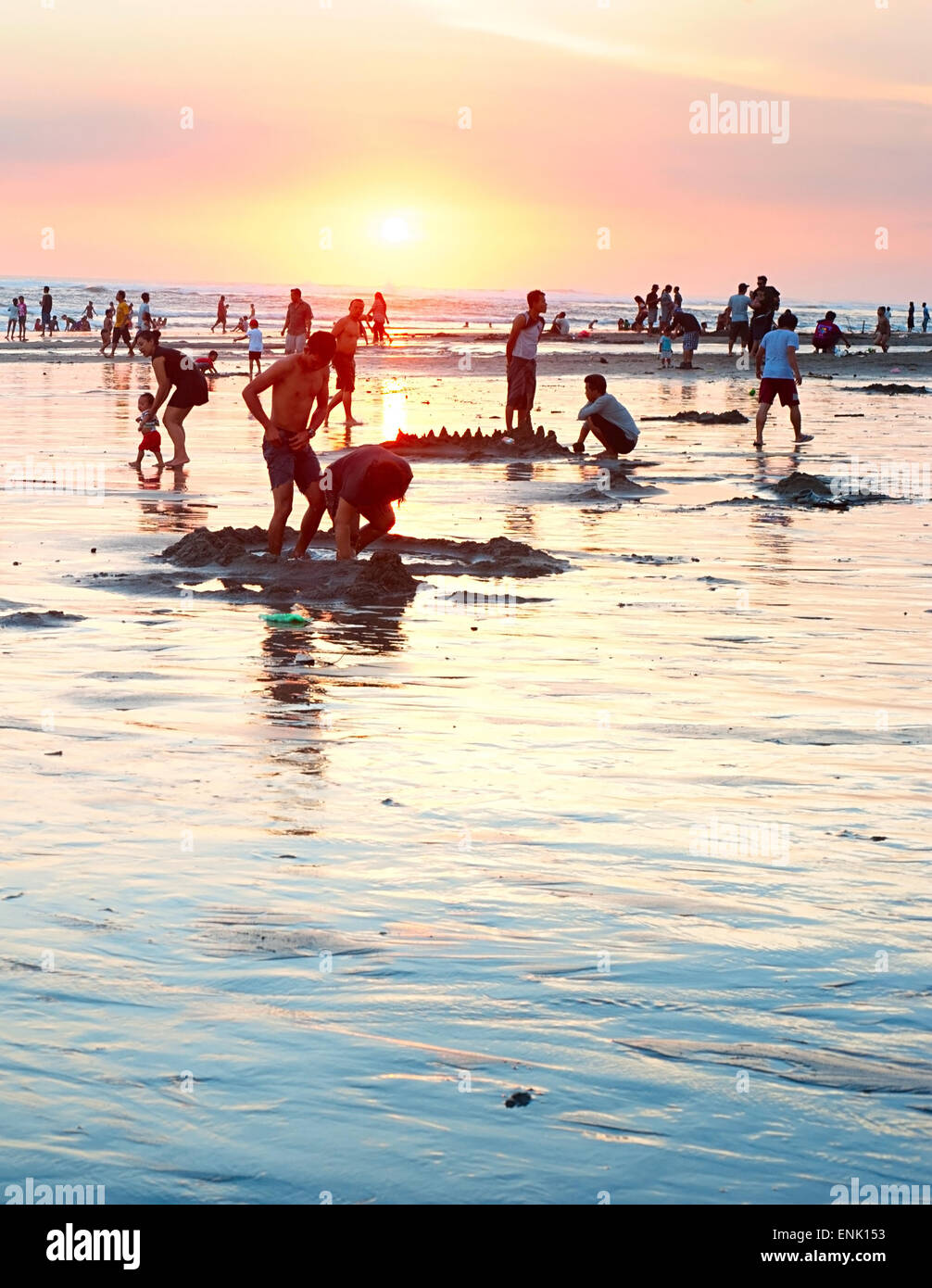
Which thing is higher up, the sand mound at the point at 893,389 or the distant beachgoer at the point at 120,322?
the distant beachgoer at the point at 120,322

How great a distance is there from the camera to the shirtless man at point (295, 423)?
38.1 ft

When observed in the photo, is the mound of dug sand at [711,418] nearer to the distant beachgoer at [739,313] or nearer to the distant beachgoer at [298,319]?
the distant beachgoer at [298,319]

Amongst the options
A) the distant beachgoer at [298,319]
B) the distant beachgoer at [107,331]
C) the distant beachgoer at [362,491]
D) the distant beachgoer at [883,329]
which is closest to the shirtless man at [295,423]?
the distant beachgoer at [362,491]

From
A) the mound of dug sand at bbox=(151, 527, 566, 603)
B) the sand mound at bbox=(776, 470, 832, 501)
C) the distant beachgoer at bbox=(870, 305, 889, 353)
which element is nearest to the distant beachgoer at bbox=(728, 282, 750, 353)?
the distant beachgoer at bbox=(870, 305, 889, 353)

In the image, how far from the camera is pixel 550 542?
13.8 m

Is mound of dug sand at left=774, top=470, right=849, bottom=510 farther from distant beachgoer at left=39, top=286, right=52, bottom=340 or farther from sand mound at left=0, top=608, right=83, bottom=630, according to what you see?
distant beachgoer at left=39, top=286, right=52, bottom=340

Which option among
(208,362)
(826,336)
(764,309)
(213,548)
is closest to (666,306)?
(826,336)

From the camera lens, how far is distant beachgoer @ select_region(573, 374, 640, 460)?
18719 mm

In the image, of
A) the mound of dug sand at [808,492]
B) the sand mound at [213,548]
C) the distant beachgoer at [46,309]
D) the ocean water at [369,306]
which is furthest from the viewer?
the ocean water at [369,306]

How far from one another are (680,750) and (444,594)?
14.4 ft

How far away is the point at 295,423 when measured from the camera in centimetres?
1198

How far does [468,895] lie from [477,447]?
1666cm

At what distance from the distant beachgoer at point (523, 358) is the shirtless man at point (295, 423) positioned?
958 cm

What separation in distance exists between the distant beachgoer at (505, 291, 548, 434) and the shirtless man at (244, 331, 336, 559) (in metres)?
9.58
